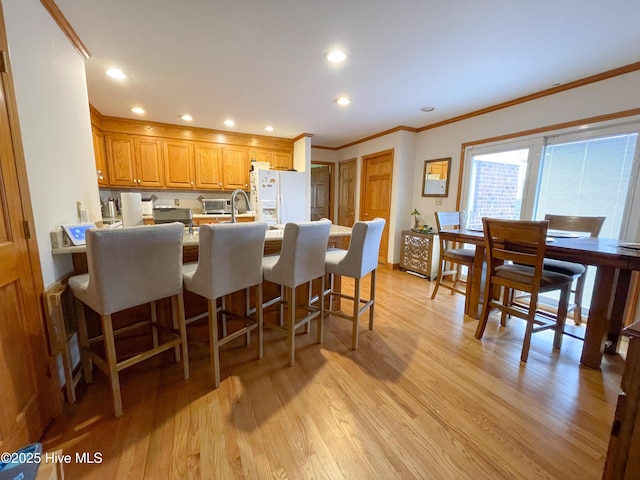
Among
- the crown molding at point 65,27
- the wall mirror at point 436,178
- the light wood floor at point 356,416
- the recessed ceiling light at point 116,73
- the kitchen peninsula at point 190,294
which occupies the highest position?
the recessed ceiling light at point 116,73

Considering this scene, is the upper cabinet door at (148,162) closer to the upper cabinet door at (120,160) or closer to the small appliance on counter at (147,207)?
the upper cabinet door at (120,160)

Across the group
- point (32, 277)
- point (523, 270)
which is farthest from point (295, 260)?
point (523, 270)

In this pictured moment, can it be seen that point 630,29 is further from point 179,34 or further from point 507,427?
point 179,34

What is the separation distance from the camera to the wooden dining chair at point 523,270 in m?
1.84

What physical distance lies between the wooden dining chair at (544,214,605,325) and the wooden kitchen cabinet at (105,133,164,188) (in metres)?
5.15

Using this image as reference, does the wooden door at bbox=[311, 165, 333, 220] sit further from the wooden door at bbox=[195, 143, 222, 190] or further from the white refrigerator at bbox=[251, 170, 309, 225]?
the wooden door at bbox=[195, 143, 222, 190]

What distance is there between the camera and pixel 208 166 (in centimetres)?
450

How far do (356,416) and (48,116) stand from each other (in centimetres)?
249

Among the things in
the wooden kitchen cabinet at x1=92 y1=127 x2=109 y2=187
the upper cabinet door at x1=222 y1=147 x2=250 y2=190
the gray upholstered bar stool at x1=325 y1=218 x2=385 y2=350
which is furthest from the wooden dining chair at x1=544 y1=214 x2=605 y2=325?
the wooden kitchen cabinet at x1=92 y1=127 x2=109 y2=187

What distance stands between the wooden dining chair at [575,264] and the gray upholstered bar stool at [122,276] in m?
3.00

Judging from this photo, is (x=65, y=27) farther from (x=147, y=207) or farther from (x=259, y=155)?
(x=259, y=155)

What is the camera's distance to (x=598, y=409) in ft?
4.97

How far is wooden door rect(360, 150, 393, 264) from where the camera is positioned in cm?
461

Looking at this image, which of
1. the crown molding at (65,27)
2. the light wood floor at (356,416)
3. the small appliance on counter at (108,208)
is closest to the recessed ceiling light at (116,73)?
the crown molding at (65,27)
